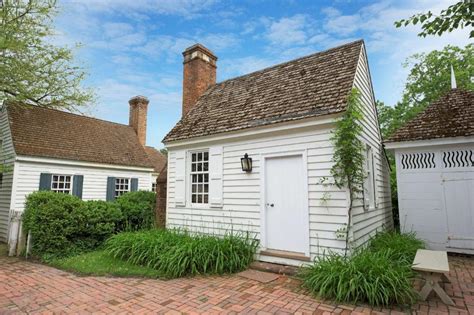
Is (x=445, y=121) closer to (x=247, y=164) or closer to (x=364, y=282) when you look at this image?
(x=247, y=164)

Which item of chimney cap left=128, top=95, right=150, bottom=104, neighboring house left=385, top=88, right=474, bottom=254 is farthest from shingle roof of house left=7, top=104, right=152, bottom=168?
neighboring house left=385, top=88, right=474, bottom=254

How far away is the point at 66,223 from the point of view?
24.2 ft

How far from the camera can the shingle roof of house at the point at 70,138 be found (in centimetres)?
1120

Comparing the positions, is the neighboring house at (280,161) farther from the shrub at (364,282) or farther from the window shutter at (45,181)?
the window shutter at (45,181)

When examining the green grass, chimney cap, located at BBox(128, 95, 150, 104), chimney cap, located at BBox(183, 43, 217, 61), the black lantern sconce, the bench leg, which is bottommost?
the green grass

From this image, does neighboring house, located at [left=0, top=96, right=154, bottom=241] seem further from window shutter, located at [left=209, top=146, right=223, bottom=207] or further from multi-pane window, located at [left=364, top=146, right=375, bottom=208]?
multi-pane window, located at [left=364, top=146, right=375, bottom=208]

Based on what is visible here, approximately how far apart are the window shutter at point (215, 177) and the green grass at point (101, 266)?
7.49 ft

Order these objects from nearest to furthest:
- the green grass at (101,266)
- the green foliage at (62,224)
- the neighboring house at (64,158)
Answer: the green grass at (101,266) < the green foliage at (62,224) < the neighboring house at (64,158)

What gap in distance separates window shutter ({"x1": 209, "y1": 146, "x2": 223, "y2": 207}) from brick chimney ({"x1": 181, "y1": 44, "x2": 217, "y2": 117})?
3.38m

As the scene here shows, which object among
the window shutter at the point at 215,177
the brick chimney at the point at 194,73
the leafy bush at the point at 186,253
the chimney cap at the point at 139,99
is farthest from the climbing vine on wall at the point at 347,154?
the chimney cap at the point at 139,99

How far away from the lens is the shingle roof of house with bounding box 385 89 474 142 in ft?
23.0

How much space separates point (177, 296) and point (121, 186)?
10952 mm

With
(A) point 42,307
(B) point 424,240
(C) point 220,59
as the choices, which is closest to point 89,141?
(C) point 220,59

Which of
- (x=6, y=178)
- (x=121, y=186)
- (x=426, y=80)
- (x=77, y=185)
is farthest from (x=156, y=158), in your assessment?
(x=426, y=80)
